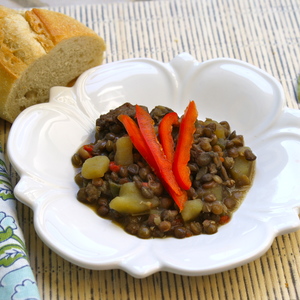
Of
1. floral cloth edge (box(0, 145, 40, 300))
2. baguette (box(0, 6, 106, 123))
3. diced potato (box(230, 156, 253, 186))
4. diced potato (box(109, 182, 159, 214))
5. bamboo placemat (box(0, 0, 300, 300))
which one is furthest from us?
bamboo placemat (box(0, 0, 300, 300))

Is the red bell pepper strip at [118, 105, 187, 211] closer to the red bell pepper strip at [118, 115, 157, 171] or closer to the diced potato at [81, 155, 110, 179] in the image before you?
the red bell pepper strip at [118, 115, 157, 171]

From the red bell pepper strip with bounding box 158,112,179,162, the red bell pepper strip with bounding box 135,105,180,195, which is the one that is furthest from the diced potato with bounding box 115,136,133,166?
the red bell pepper strip with bounding box 158,112,179,162

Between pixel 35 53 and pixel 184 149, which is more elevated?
pixel 35 53

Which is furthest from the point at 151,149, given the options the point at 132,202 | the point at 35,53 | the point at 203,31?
the point at 203,31

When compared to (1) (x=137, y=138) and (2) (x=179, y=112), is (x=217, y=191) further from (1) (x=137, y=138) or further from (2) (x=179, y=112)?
(2) (x=179, y=112)

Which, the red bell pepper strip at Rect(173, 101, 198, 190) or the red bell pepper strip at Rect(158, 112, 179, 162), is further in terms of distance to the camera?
the red bell pepper strip at Rect(158, 112, 179, 162)

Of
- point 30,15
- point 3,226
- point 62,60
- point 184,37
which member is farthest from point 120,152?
point 184,37

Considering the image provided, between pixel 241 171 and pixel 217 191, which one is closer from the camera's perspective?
pixel 217 191
